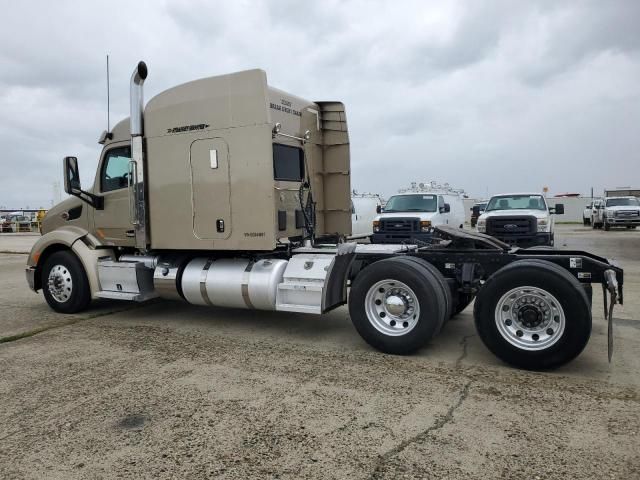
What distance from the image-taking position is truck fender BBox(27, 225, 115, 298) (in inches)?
323

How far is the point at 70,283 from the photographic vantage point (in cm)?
828

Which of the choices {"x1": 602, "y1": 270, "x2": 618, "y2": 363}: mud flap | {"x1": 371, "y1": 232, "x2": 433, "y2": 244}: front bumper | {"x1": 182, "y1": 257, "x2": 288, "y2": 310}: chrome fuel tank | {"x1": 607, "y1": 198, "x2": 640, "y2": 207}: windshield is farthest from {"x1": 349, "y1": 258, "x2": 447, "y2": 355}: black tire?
{"x1": 607, "y1": 198, "x2": 640, "y2": 207}: windshield

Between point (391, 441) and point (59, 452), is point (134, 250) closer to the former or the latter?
point (59, 452)

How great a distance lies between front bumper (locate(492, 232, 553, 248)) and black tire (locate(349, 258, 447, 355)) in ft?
33.2

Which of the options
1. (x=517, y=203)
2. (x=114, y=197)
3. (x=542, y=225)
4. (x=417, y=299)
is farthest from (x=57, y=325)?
(x=517, y=203)

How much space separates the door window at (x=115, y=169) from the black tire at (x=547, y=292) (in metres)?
5.55

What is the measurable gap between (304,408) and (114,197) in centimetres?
536

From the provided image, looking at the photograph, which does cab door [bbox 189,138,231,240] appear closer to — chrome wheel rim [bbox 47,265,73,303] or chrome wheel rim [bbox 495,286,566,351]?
chrome wheel rim [bbox 47,265,73,303]

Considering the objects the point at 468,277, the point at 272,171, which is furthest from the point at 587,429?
the point at 272,171

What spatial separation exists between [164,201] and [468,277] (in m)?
4.26

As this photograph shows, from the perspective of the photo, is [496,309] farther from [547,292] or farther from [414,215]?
[414,215]

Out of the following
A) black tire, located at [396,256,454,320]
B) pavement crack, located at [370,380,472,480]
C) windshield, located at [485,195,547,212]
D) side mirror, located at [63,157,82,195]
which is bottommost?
pavement crack, located at [370,380,472,480]

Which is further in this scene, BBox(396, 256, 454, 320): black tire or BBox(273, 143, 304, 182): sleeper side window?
BBox(273, 143, 304, 182): sleeper side window

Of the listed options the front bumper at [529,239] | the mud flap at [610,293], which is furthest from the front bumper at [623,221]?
the mud flap at [610,293]
